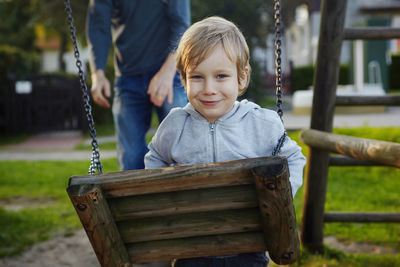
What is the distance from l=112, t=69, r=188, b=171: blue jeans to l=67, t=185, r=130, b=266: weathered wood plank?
1.25 m

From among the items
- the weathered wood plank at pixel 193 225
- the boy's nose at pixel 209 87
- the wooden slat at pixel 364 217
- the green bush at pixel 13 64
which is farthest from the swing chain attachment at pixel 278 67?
the green bush at pixel 13 64

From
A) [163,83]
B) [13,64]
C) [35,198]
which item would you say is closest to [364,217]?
[163,83]

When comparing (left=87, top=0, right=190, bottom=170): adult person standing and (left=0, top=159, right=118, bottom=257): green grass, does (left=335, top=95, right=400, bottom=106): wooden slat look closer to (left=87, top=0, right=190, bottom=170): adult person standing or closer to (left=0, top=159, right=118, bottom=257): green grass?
(left=87, top=0, right=190, bottom=170): adult person standing

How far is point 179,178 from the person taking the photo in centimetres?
147

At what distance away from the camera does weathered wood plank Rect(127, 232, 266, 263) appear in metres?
1.70

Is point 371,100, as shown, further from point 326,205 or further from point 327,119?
point 326,205

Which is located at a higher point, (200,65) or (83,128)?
(200,65)

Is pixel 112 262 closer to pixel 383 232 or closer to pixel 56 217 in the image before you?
pixel 383 232

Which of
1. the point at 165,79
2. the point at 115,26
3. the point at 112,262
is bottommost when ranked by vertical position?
the point at 112,262

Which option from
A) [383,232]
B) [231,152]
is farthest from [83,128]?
[231,152]

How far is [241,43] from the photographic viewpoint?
1.79 metres

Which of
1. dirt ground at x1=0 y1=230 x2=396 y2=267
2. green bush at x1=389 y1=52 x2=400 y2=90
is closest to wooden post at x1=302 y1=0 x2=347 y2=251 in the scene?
dirt ground at x1=0 y1=230 x2=396 y2=267

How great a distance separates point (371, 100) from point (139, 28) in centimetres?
148

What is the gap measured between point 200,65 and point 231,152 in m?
0.34
